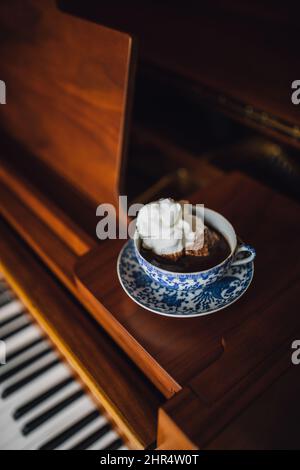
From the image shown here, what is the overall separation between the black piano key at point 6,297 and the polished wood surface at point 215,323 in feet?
0.84

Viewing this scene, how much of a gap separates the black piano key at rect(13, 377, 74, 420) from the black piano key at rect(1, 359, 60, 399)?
0.04m

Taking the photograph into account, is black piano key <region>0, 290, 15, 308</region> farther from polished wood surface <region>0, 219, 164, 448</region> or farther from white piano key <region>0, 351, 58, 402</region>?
white piano key <region>0, 351, 58, 402</region>

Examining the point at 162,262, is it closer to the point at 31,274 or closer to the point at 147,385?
the point at 147,385

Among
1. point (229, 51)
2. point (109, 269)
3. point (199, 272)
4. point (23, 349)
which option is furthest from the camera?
point (229, 51)

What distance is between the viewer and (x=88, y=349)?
72cm

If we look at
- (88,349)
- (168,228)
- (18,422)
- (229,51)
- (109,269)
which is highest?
(229,51)

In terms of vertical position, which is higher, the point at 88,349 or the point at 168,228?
the point at 168,228

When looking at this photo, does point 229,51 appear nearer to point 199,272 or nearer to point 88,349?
point 199,272

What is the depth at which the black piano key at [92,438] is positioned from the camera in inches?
28.4

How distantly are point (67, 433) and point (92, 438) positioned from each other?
49 mm

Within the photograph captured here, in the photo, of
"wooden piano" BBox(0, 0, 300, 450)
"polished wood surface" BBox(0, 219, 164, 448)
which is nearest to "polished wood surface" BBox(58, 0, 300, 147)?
"wooden piano" BBox(0, 0, 300, 450)

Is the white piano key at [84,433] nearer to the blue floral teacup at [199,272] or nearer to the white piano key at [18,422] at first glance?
the white piano key at [18,422]

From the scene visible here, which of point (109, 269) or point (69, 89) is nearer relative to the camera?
point (109, 269)

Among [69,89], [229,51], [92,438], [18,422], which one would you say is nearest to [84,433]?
[92,438]
